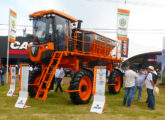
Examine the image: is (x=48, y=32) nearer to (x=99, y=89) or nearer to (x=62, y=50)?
(x=62, y=50)

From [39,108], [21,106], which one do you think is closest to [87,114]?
[39,108]

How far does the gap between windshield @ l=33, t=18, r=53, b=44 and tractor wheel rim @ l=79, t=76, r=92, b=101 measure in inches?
92.2

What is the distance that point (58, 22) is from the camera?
802 cm

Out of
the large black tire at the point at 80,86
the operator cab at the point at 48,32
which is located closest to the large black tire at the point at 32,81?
the operator cab at the point at 48,32

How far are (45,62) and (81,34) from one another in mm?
2151

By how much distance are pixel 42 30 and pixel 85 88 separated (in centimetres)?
321

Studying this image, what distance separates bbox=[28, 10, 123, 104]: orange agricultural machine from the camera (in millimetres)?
7570

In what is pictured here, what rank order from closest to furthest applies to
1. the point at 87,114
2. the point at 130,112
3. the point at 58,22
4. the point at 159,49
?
1. the point at 87,114
2. the point at 130,112
3. the point at 58,22
4. the point at 159,49

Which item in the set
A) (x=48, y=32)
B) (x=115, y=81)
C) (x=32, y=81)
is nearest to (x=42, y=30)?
(x=48, y=32)

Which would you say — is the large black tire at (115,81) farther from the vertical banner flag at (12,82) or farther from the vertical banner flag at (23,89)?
the vertical banner flag at (12,82)

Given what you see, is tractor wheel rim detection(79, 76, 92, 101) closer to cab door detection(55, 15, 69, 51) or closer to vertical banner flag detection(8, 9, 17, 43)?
cab door detection(55, 15, 69, 51)

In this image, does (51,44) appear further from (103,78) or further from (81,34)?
(103,78)

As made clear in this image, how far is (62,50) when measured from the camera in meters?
8.09

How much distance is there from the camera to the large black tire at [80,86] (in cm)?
724
